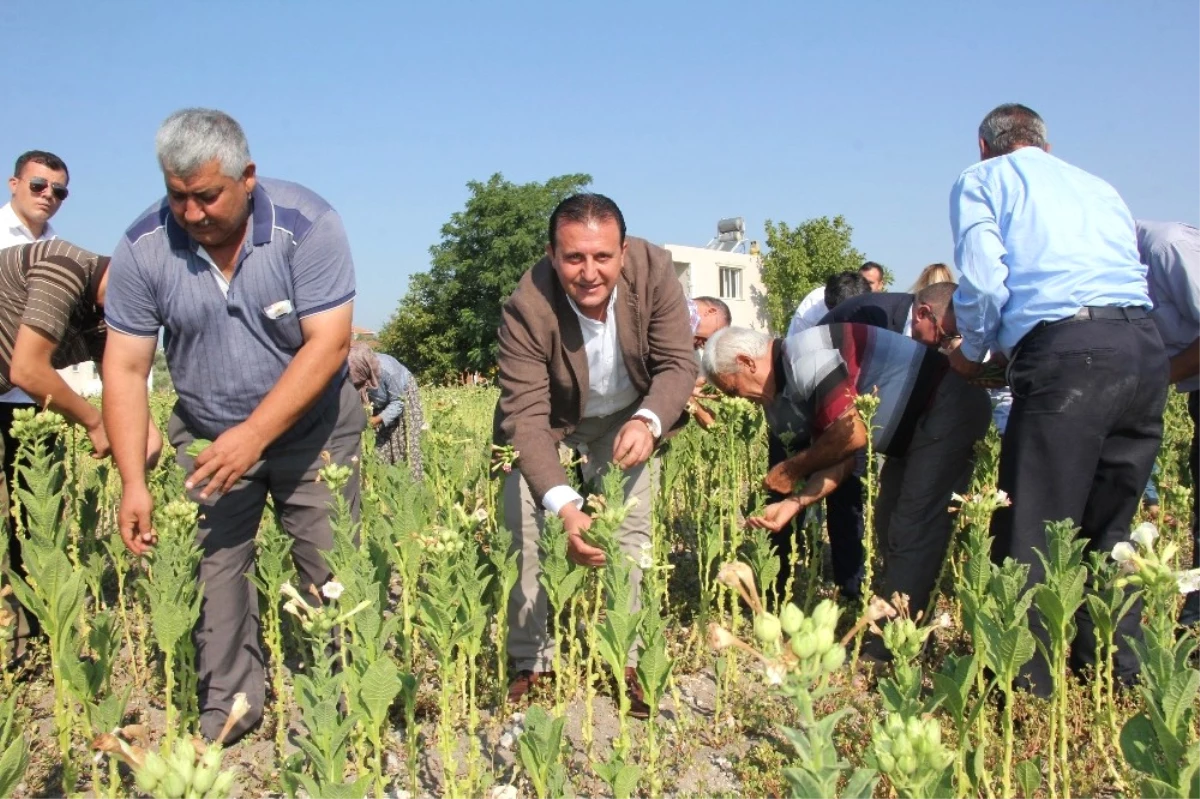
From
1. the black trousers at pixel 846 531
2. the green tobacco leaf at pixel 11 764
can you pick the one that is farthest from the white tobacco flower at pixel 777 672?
the black trousers at pixel 846 531

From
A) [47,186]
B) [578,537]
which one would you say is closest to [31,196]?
[47,186]

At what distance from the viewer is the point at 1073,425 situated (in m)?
3.00

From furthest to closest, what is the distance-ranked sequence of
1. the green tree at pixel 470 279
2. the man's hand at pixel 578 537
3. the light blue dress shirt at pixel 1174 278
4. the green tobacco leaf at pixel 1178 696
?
the green tree at pixel 470 279 < the light blue dress shirt at pixel 1174 278 < the man's hand at pixel 578 537 < the green tobacco leaf at pixel 1178 696

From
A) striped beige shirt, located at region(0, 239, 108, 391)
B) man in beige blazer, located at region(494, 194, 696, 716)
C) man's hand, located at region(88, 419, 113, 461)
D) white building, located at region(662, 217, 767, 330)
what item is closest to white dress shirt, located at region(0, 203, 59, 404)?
striped beige shirt, located at region(0, 239, 108, 391)

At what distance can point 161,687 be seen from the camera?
150 inches

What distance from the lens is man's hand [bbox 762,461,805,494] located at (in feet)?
12.4

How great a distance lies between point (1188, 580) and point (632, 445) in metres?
1.65

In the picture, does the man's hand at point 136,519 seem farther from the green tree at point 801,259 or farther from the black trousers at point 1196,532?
the green tree at point 801,259

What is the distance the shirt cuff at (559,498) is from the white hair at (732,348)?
3.27ft

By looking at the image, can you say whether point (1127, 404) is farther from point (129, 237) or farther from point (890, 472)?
point (129, 237)

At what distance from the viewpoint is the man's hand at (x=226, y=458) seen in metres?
2.77

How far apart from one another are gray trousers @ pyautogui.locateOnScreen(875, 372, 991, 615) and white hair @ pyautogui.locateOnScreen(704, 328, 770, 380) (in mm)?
707

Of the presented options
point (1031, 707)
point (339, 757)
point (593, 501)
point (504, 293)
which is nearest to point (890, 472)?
point (1031, 707)

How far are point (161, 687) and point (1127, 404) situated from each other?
148 inches
